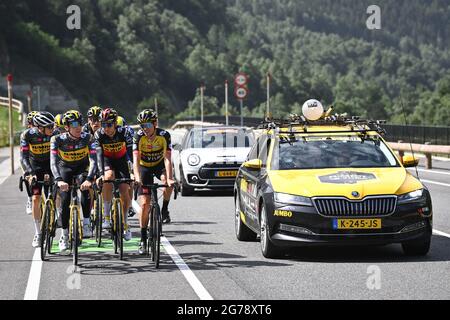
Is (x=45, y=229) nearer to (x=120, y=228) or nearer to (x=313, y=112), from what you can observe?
(x=120, y=228)

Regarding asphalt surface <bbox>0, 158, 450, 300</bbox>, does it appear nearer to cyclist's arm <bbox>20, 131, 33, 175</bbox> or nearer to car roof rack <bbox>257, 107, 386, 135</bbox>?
cyclist's arm <bbox>20, 131, 33, 175</bbox>

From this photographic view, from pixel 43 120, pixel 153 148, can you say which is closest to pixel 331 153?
pixel 153 148

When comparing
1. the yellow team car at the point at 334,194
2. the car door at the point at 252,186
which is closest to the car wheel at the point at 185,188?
the car door at the point at 252,186

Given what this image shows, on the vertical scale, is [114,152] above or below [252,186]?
above

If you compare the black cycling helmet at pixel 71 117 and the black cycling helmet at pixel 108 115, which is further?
the black cycling helmet at pixel 108 115

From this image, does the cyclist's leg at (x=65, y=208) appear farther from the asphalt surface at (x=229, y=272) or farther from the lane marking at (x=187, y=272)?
the lane marking at (x=187, y=272)

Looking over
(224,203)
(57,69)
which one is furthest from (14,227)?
(57,69)

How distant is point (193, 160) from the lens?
21.9 metres

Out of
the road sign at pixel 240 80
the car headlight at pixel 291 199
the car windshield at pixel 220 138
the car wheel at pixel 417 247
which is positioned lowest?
the car wheel at pixel 417 247

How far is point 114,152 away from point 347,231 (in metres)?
3.61

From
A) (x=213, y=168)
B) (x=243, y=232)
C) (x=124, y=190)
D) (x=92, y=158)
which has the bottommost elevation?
(x=243, y=232)

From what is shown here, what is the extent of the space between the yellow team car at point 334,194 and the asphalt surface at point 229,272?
29 cm

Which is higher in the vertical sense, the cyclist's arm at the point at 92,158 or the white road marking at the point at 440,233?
the cyclist's arm at the point at 92,158

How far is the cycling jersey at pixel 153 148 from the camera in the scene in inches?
500
